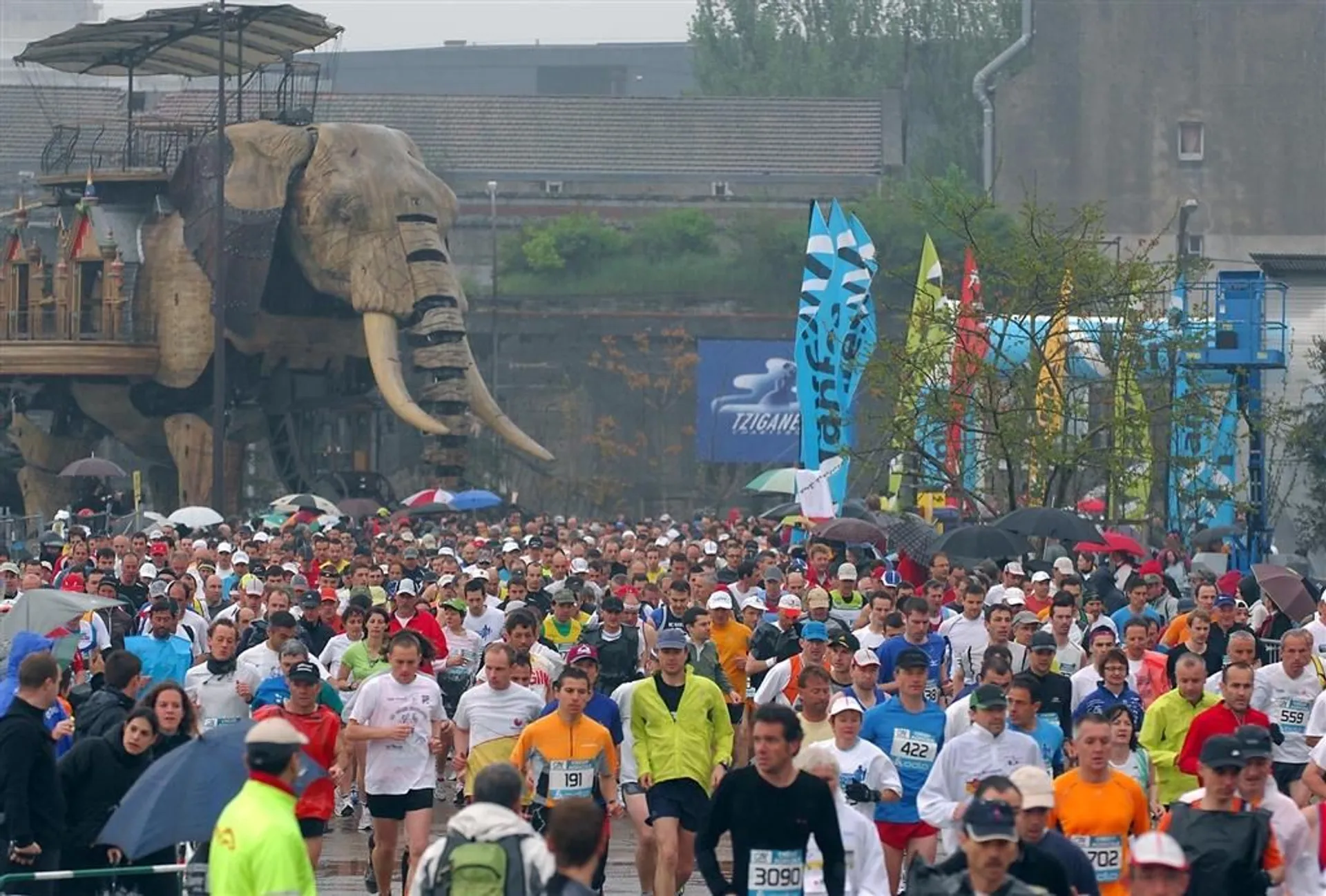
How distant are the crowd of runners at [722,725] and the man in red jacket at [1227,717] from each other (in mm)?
21

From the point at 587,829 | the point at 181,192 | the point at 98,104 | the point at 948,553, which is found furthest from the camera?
the point at 98,104

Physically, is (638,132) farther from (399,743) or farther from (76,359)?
(399,743)

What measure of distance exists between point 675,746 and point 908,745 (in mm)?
1166

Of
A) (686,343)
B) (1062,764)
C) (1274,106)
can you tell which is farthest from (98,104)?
(1062,764)

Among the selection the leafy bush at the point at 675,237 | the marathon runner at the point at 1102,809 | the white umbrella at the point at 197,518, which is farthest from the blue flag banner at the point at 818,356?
the leafy bush at the point at 675,237

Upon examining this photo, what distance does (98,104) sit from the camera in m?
75.0

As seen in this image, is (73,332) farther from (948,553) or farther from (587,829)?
(587,829)

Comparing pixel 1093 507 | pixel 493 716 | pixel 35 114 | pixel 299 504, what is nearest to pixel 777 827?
pixel 493 716

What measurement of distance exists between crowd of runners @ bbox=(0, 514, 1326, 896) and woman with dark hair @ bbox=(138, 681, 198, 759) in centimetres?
1

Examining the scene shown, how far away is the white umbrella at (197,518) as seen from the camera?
111ft

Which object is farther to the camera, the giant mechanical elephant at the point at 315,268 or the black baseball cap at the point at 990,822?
the giant mechanical elephant at the point at 315,268

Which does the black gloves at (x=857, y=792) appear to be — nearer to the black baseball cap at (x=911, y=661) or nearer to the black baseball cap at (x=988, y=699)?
the black baseball cap at (x=988, y=699)

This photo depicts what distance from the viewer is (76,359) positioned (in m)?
42.1

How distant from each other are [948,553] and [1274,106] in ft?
134
